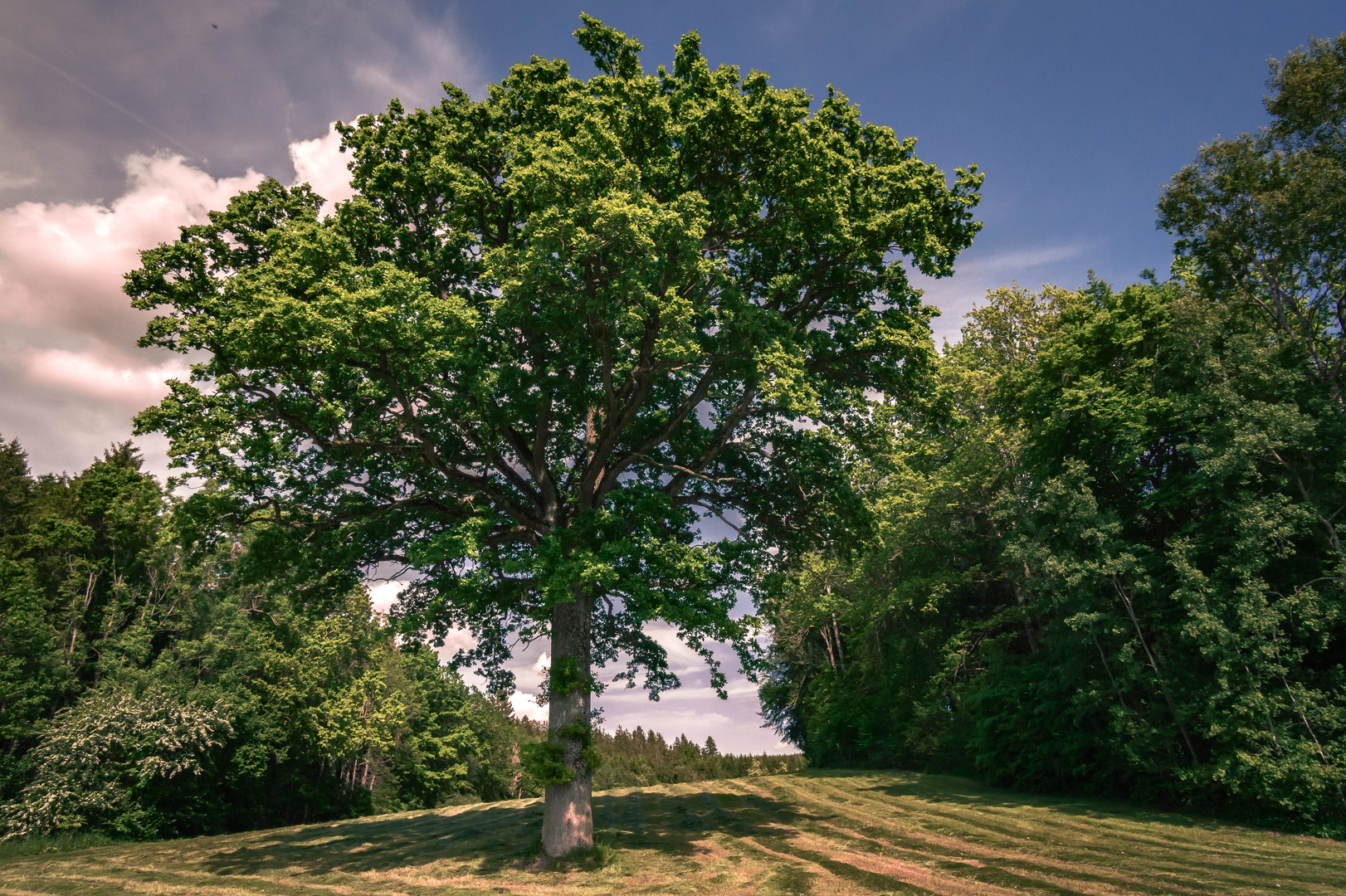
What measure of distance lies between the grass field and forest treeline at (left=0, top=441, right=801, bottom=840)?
17.4 feet

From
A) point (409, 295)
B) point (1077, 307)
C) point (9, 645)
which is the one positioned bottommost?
point (9, 645)

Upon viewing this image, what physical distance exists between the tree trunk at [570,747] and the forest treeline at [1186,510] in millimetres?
5317

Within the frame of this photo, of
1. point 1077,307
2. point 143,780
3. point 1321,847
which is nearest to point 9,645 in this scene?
point 143,780

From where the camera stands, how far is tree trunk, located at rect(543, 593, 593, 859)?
14.5 metres

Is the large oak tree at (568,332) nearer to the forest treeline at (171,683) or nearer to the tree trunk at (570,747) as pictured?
the tree trunk at (570,747)

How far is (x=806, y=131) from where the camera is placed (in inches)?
534

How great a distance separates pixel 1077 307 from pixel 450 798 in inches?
2104

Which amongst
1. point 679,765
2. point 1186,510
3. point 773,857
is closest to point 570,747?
point 773,857

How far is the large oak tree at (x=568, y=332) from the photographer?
13266 millimetres

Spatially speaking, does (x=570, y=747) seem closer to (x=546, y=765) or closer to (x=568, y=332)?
(x=546, y=765)

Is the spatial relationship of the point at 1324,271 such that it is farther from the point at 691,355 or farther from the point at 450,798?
the point at 450,798

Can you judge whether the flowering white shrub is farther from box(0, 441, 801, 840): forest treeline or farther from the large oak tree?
the large oak tree

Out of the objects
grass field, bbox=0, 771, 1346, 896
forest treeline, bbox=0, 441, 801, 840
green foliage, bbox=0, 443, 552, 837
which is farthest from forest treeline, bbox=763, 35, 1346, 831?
green foliage, bbox=0, 443, 552, 837

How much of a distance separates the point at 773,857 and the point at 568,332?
1244 cm
